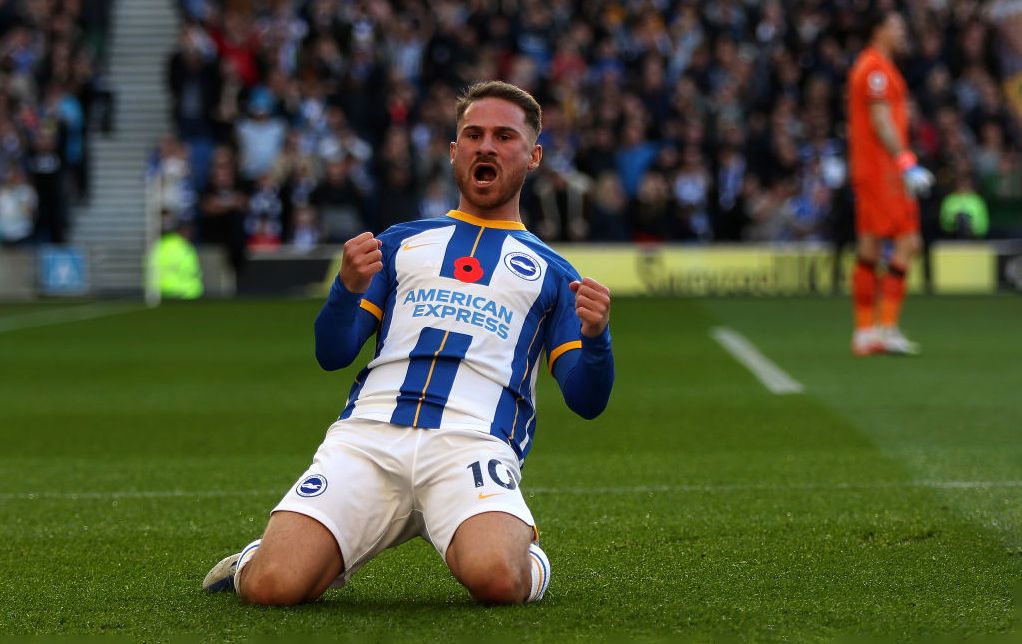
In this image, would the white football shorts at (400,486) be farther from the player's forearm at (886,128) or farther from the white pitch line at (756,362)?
the player's forearm at (886,128)

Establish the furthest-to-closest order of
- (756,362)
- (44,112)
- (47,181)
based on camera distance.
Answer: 1. (44,112)
2. (47,181)
3. (756,362)

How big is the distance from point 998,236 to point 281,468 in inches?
636

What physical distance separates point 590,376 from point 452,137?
17.9 meters

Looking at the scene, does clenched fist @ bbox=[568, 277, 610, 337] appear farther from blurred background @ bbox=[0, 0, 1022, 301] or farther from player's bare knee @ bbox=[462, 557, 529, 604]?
blurred background @ bbox=[0, 0, 1022, 301]

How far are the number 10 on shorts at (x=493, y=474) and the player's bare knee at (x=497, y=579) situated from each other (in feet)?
0.89

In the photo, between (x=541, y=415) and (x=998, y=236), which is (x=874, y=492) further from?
(x=998, y=236)

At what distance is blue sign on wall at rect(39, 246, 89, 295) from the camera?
2170 cm

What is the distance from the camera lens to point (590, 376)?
4594 mm

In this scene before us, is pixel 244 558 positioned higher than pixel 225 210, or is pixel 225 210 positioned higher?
pixel 244 558

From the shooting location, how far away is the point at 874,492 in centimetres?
639

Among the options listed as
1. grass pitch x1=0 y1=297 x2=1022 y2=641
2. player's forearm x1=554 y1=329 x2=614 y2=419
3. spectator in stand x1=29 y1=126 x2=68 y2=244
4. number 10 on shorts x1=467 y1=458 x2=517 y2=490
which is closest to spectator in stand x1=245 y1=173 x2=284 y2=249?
spectator in stand x1=29 y1=126 x2=68 y2=244

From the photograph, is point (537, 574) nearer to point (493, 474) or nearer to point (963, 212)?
point (493, 474)

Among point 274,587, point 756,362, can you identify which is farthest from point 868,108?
point 274,587

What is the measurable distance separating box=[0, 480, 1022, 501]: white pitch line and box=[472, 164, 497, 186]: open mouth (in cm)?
210
